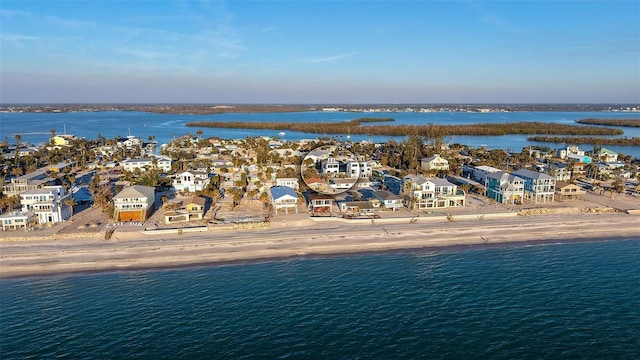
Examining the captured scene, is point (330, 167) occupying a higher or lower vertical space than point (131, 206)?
higher

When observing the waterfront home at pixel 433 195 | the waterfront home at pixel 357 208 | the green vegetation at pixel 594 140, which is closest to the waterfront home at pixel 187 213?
the waterfront home at pixel 357 208

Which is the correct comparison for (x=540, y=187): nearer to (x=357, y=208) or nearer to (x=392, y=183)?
(x=392, y=183)

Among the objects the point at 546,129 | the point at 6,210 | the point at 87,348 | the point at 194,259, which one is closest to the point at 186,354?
the point at 87,348

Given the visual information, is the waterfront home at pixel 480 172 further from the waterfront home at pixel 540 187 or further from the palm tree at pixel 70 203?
the palm tree at pixel 70 203

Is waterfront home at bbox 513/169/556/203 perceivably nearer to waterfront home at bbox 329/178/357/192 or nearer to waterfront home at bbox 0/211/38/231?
waterfront home at bbox 329/178/357/192

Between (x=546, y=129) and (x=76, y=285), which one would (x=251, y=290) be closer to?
(x=76, y=285)

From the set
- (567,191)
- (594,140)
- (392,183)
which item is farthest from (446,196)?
(594,140)
